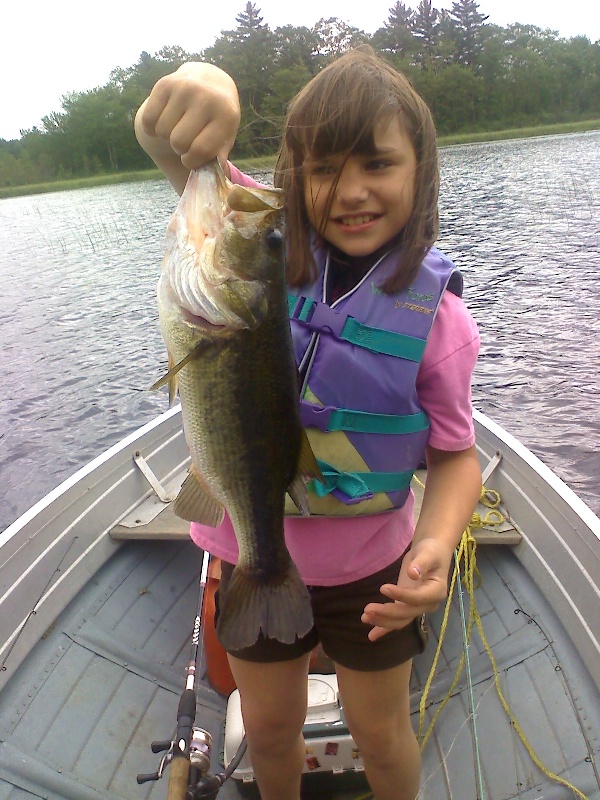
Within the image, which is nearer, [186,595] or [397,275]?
[397,275]

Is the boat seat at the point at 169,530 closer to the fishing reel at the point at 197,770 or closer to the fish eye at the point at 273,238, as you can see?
the fishing reel at the point at 197,770

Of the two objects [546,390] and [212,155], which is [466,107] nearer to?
[546,390]

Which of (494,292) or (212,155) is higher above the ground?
(212,155)

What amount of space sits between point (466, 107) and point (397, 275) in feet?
203

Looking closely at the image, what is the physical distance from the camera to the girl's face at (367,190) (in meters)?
1.96

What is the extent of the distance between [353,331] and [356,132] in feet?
2.09

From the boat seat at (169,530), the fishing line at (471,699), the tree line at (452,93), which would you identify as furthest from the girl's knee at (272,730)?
the tree line at (452,93)

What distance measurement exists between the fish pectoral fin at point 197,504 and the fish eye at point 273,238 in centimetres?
74

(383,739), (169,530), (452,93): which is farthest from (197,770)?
(452,93)

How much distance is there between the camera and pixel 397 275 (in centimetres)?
218

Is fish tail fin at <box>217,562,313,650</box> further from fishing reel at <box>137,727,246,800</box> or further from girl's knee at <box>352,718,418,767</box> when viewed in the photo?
fishing reel at <box>137,727,246,800</box>

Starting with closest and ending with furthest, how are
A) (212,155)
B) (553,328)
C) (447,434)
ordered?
1. (212,155)
2. (447,434)
3. (553,328)

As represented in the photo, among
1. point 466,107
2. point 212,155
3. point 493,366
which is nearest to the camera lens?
point 212,155

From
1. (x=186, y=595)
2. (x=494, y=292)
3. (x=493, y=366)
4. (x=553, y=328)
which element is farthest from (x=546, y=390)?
(x=186, y=595)
